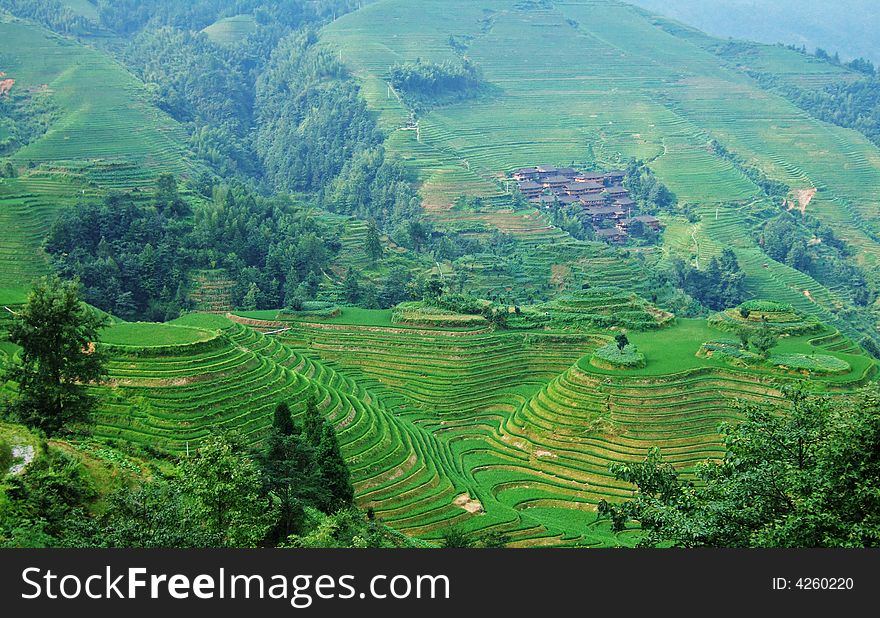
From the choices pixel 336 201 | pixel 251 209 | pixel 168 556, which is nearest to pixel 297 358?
pixel 251 209

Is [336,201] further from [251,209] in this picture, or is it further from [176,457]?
[176,457]

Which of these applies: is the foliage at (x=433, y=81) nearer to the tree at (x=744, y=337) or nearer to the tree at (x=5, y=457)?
the tree at (x=744, y=337)

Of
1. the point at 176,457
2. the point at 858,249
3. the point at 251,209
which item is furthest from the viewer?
the point at 858,249

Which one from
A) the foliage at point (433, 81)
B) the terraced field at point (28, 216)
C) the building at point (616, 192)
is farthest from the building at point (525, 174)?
the terraced field at point (28, 216)

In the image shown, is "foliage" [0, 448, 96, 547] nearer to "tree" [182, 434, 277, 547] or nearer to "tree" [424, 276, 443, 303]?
"tree" [182, 434, 277, 547]

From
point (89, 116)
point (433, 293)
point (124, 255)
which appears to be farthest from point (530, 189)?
point (124, 255)

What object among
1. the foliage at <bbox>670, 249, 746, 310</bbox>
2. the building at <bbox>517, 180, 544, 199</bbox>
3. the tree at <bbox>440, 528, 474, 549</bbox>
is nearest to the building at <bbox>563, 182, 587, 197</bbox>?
the building at <bbox>517, 180, 544, 199</bbox>
